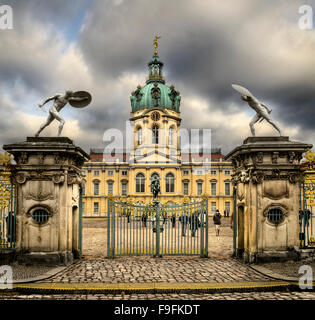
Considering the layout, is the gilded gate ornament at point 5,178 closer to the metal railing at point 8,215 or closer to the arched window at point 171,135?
the metal railing at point 8,215

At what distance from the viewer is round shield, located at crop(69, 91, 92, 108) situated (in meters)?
10.1

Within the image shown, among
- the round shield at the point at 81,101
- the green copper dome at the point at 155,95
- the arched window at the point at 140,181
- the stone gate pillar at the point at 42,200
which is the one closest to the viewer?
the stone gate pillar at the point at 42,200

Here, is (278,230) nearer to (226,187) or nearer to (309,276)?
(309,276)

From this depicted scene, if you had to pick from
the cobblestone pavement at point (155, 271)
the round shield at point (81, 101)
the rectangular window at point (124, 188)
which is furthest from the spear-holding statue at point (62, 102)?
the rectangular window at point (124, 188)

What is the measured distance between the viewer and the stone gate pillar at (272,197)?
9.39 m

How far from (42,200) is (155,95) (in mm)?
44122

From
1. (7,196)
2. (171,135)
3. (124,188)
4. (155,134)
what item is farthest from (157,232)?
(171,135)

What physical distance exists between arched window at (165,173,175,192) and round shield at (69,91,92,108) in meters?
40.7

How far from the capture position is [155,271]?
8570 mm

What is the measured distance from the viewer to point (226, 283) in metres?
7.22

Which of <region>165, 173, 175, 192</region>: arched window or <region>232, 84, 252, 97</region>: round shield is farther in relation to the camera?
<region>165, 173, 175, 192</region>: arched window

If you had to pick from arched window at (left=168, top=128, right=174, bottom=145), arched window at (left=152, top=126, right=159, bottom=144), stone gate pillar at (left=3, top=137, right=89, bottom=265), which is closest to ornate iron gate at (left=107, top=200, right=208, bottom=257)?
stone gate pillar at (left=3, top=137, right=89, bottom=265)

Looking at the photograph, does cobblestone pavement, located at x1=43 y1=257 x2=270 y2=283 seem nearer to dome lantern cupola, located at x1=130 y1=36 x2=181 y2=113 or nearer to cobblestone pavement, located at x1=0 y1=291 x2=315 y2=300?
cobblestone pavement, located at x1=0 y1=291 x2=315 y2=300

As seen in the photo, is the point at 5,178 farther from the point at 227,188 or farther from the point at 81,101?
the point at 227,188
